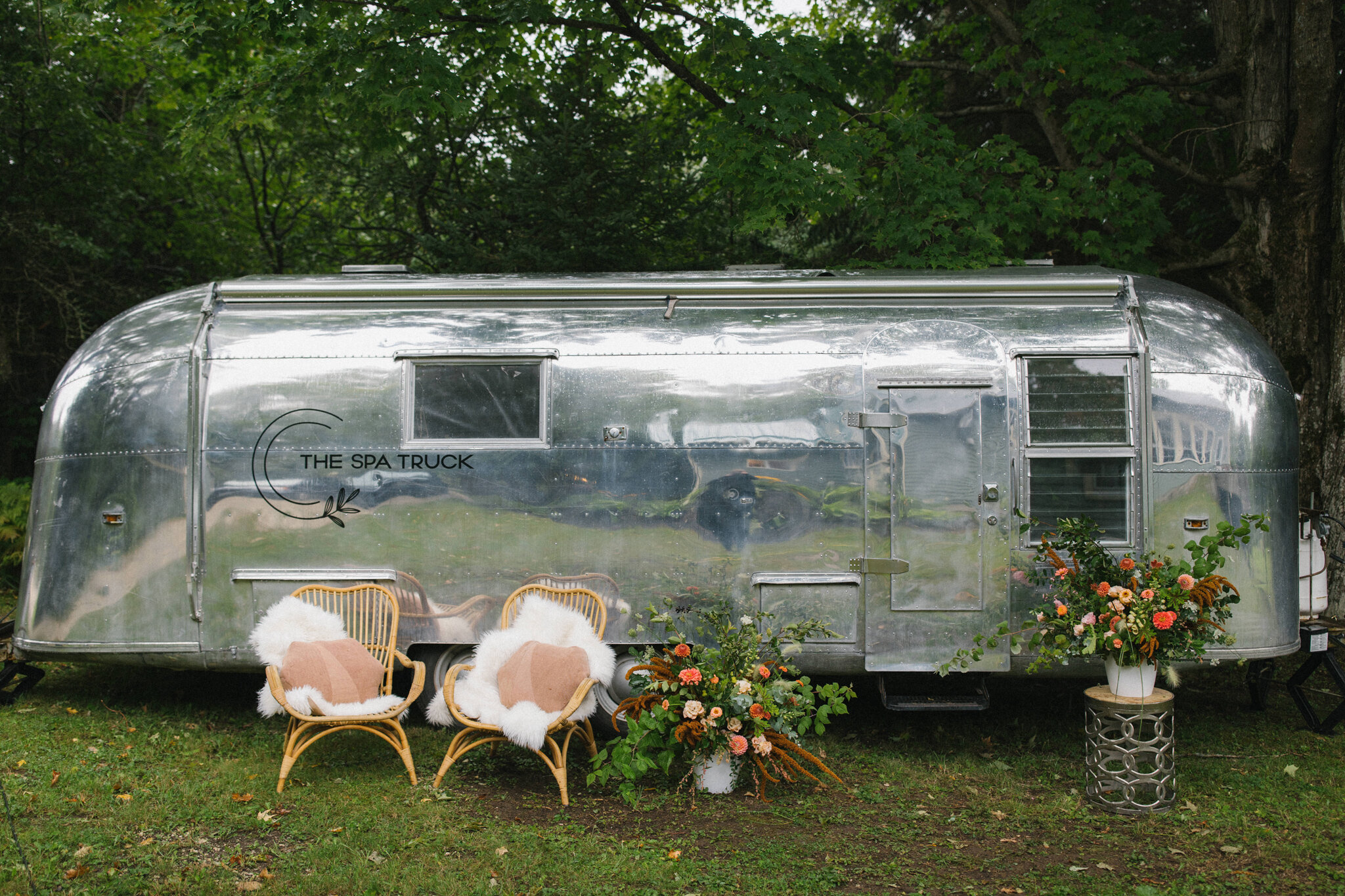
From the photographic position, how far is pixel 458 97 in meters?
8.44

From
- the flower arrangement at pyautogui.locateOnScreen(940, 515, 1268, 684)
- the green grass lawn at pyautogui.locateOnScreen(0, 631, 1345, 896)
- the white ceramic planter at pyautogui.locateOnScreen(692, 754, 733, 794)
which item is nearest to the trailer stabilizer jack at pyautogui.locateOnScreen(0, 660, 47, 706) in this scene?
the green grass lawn at pyautogui.locateOnScreen(0, 631, 1345, 896)

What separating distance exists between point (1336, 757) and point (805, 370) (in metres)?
3.97

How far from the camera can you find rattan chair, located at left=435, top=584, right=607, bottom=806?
4.82 metres

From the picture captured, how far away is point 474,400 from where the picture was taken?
5.60 metres

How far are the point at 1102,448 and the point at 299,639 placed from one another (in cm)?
475

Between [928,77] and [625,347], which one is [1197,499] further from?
[928,77]

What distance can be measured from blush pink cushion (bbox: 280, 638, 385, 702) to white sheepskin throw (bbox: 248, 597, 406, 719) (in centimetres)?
3

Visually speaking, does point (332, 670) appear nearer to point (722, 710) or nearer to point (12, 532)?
point (722, 710)

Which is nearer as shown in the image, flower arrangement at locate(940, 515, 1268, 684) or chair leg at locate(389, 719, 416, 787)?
flower arrangement at locate(940, 515, 1268, 684)

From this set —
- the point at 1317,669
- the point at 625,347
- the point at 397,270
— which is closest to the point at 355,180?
the point at 397,270

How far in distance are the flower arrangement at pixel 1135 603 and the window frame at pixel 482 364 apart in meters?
2.97

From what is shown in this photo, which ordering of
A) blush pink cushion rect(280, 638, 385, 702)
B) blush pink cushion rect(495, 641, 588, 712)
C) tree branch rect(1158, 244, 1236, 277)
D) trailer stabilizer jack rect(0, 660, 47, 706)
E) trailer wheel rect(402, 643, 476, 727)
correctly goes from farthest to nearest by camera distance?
tree branch rect(1158, 244, 1236, 277) < trailer stabilizer jack rect(0, 660, 47, 706) < trailer wheel rect(402, 643, 476, 727) < blush pink cushion rect(280, 638, 385, 702) < blush pink cushion rect(495, 641, 588, 712)

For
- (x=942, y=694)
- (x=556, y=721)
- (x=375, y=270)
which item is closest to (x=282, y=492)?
(x=375, y=270)

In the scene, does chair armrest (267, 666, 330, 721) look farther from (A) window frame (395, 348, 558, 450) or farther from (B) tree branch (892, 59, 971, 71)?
(B) tree branch (892, 59, 971, 71)
